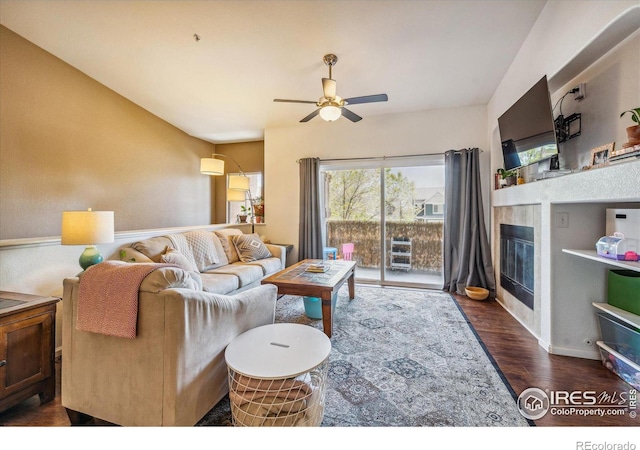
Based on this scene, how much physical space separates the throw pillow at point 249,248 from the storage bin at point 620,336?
356 cm

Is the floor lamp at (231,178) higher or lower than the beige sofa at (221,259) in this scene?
higher

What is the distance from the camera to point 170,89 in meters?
3.76

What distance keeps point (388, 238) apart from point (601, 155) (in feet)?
A: 9.20

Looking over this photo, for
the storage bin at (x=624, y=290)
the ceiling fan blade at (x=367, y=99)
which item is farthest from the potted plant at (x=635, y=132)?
the ceiling fan blade at (x=367, y=99)

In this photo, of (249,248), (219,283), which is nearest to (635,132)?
(219,283)

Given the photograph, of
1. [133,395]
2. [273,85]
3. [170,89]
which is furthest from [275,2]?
[133,395]

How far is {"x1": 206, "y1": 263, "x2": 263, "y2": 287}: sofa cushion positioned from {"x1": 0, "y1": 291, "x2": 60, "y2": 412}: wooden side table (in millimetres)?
1606

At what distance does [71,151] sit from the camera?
3428 mm

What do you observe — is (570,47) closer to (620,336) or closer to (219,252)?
(620,336)

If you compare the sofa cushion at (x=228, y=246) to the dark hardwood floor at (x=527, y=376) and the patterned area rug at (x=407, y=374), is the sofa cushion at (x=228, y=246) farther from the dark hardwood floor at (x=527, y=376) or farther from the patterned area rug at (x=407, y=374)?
the dark hardwood floor at (x=527, y=376)

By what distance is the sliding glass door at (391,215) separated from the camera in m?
4.22

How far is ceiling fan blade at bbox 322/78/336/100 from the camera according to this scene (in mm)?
2498

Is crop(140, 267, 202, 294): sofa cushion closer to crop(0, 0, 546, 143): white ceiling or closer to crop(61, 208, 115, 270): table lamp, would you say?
crop(61, 208, 115, 270): table lamp
